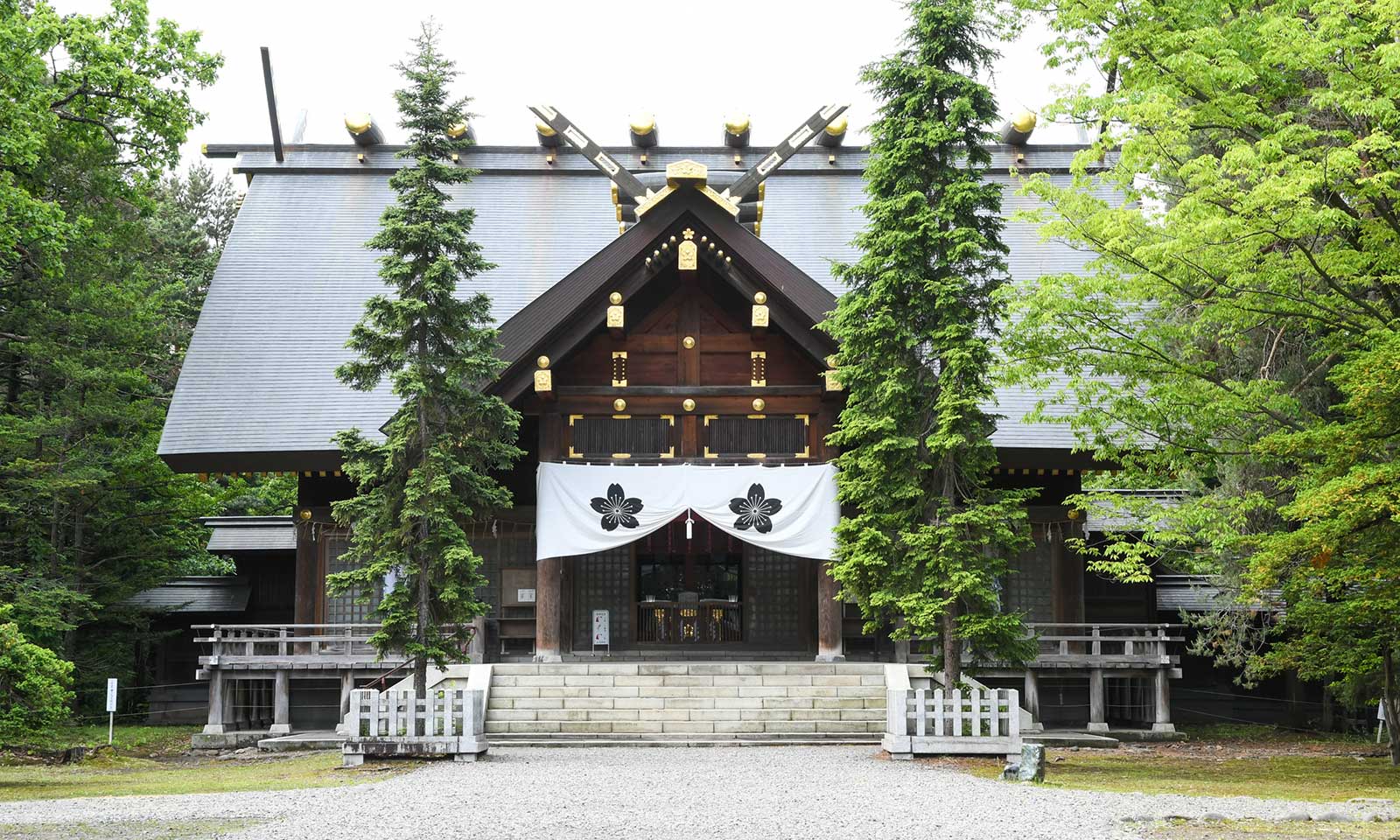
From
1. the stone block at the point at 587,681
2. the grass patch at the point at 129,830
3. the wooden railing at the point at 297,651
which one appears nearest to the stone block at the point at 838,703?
the stone block at the point at 587,681

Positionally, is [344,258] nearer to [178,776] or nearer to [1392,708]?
[178,776]

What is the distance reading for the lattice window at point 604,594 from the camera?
21.1 metres

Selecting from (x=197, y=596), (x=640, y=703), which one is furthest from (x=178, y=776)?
(x=197, y=596)

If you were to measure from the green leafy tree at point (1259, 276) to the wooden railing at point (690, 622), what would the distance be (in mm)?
7557

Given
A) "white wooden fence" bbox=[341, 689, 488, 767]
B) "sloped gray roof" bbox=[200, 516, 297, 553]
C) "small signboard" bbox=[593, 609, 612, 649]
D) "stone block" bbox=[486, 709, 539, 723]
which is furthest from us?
"sloped gray roof" bbox=[200, 516, 297, 553]

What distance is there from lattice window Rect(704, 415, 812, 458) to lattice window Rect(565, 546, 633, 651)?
2872 mm

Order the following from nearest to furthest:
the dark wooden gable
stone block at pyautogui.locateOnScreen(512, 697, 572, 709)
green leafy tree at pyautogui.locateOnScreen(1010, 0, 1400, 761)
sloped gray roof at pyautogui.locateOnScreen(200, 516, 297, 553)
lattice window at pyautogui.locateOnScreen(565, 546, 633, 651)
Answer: green leafy tree at pyautogui.locateOnScreen(1010, 0, 1400, 761) → stone block at pyautogui.locateOnScreen(512, 697, 572, 709) → the dark wooden gable → lattice window at pyautogui.locateOnScreen(565, 546, 633, 651) → sloped gray roof at pyautogui.locateOnScreen(200, 516, 297, 553)

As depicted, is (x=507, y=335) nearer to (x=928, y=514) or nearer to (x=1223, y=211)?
(x=928, y=514)

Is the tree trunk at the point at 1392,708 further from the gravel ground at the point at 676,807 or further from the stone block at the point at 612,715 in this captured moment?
the stone block at the point at 612,715

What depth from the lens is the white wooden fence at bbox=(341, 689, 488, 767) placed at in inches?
571

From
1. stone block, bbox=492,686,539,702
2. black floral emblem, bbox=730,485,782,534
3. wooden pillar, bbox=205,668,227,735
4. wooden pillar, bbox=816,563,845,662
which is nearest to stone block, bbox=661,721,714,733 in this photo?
stone block, bbox=492,686,539,702

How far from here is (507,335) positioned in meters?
18.5

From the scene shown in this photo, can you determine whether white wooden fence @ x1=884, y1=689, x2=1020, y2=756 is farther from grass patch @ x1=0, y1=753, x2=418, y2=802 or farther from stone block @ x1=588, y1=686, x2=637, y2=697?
grass patch @ x1=0, y1=753, x2=418, y2=802

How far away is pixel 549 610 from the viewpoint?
18531mm
